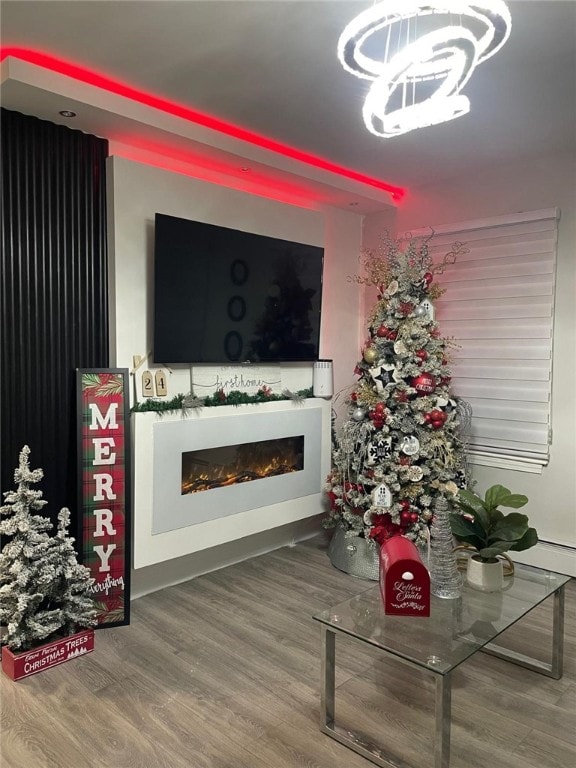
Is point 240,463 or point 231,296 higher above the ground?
point 231,296

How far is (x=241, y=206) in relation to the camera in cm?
376

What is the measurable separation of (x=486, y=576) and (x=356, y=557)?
4.61 ft

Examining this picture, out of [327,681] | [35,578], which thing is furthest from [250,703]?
[35,578]

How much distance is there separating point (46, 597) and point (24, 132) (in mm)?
2250

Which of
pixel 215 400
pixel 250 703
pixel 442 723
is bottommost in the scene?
pixel 250 703

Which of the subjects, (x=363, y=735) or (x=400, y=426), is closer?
(x=363, y=735)

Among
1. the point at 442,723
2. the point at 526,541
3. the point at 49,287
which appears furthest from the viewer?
the point at 49,287

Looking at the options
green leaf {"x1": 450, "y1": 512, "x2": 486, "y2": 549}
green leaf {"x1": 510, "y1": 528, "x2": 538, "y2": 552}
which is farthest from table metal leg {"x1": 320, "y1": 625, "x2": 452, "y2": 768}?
green leaf {"x1": 510, "y1": 528, "x2": 538, "y2": 552}

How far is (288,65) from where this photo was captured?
256 cm

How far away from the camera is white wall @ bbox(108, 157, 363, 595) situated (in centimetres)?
321

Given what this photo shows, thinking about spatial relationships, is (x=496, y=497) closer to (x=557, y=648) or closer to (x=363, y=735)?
(x=557, y=648)

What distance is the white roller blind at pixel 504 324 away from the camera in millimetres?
3871

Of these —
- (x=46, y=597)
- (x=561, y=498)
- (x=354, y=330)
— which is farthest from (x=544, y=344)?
(x=46, y=597)

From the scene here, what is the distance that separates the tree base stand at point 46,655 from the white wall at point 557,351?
A: 2861mm
